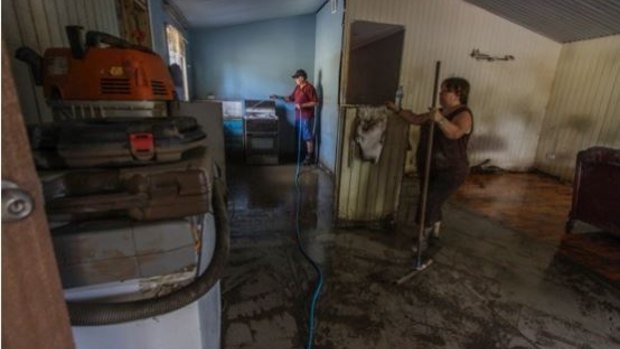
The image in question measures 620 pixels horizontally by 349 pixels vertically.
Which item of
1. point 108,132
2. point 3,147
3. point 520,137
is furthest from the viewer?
point 520,137

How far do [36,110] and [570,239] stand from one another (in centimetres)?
396

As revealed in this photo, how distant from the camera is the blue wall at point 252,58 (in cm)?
523

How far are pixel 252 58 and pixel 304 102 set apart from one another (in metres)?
1.32

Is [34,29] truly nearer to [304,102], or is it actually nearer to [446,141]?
[446,141]

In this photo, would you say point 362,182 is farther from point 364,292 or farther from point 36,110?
point 36,110

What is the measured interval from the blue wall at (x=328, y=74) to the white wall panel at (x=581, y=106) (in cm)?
375

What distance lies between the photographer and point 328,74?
4898 millimetres

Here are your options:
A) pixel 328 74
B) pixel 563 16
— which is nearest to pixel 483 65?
pixel 563 16

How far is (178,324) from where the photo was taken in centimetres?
75

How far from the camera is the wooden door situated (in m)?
0.37

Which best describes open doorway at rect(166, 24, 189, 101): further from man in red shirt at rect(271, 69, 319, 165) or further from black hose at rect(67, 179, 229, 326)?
black hose at rect(67, 179, 229, 326)

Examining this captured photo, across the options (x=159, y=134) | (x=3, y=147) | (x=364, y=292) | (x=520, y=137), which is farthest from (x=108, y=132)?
(x=520, y=137)

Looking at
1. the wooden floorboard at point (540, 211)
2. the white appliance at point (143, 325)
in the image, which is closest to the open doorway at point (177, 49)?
the white appliance at point (143, 325)

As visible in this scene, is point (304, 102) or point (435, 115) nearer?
point (435, 115)
